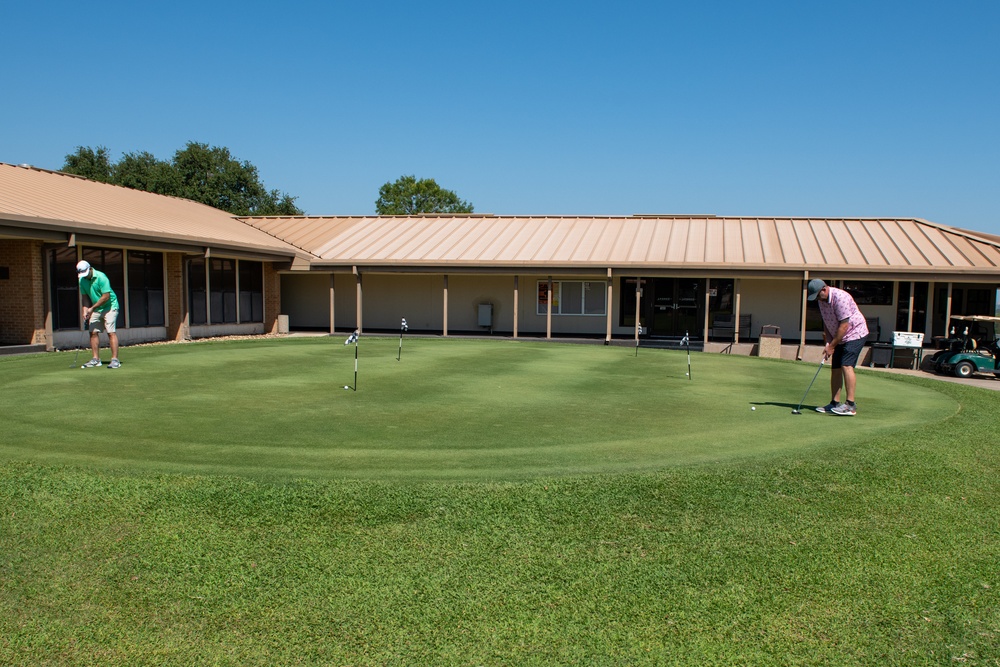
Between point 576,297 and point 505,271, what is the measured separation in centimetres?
373

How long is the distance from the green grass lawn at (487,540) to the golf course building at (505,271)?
1493 centimetres

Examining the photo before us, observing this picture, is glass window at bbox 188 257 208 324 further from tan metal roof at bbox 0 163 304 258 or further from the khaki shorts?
the khaki shorts

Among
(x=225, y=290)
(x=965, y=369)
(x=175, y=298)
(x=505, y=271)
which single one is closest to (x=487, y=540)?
(x=965, y=369)

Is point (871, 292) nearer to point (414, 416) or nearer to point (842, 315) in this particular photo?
point (842, 315)

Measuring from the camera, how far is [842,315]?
30.5 ft

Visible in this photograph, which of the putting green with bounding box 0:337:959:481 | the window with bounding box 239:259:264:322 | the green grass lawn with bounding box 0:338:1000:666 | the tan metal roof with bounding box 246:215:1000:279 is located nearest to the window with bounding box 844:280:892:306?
the tan metal roof with bounding box 246:215:1000:279

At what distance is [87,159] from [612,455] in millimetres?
69361

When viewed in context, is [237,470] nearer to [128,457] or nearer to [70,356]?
[128,457]

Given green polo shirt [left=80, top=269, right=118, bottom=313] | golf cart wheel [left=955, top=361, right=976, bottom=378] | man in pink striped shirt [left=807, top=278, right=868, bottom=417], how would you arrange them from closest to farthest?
man in pink striped shirt [left=807, top=278, right=868, bottom=417] → green polo shirt [left=80, top=269, right=118, bottom=313] → golf cart wheel [left=955, top=361, right=976, bottom=378]

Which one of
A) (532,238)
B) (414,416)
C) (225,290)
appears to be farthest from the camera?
(532,238)

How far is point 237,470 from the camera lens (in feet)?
18.8

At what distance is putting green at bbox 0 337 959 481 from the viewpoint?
622 cm

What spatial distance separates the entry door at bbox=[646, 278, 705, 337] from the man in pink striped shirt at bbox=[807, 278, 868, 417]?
1875cm

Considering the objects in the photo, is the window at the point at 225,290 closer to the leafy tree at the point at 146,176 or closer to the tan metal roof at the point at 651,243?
the tan metal roof at the point at 651,243
